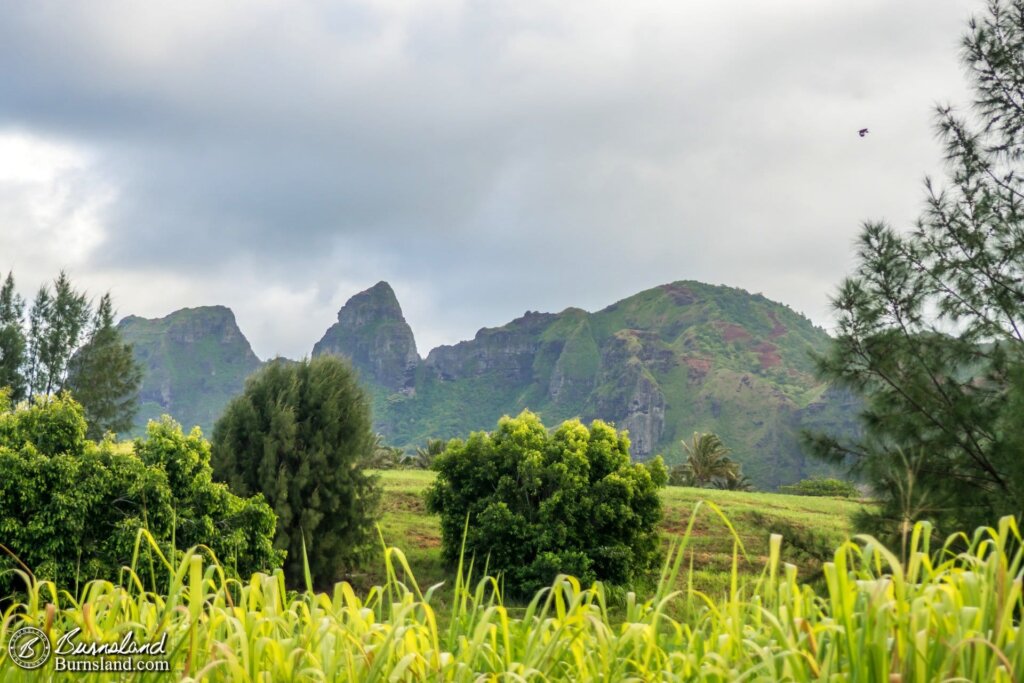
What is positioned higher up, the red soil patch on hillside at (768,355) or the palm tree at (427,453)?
the red soil patch on hillside at (768,355)

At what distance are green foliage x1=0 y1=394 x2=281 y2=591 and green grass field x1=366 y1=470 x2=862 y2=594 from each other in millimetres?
5572

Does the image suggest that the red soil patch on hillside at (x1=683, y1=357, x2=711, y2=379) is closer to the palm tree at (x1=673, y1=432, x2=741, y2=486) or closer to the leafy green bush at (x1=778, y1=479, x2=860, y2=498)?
the leafy green bush at (x1=778, y1=479, x2=860, y2=498)

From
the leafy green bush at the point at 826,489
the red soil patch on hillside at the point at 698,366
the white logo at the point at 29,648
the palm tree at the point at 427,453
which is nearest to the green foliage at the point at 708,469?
the leafy green bush at the point at 826,489

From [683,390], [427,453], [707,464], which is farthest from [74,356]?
[683,390]

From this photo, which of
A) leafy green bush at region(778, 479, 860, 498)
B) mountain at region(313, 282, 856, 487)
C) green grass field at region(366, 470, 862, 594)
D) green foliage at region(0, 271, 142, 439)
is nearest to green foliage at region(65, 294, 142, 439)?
green foliage at region(0, 271, 142, 439)

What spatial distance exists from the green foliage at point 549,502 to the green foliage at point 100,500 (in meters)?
4.93

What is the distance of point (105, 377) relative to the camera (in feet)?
107

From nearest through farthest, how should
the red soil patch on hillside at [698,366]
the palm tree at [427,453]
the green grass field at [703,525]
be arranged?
the green grass field at [703,525], the palm tree at [427,453], the red soil patch on hillside at [698,366]

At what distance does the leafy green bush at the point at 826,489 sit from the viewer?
3475 cm

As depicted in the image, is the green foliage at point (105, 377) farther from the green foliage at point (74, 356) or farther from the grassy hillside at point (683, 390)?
the grassy hillside at point (683, 390)

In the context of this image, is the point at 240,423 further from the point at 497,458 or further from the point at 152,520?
the point at 497,458

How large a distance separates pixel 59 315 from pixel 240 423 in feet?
72.1

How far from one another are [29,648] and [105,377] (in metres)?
34.1

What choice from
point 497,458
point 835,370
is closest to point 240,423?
point 497,458
